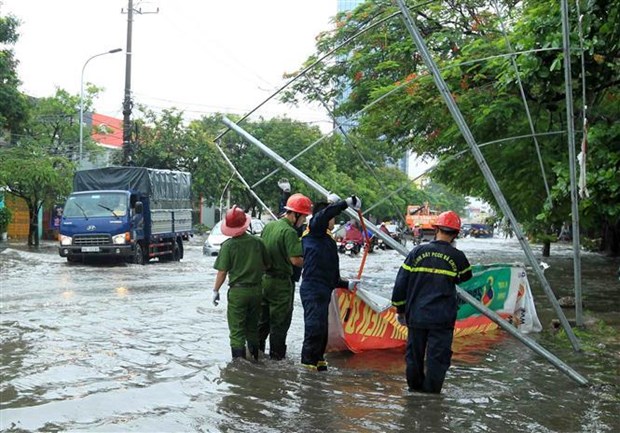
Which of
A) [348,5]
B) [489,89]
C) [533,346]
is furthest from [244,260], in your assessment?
[348,5]

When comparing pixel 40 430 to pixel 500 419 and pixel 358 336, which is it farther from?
pixel 358 336

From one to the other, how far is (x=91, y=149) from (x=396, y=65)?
28.3m

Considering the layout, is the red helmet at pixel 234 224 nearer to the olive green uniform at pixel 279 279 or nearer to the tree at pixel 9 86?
the olive green uniform at pixel 279 279

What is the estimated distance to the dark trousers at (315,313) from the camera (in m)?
7.25

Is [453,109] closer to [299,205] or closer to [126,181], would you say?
[299,205]

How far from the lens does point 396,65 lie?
643 inches

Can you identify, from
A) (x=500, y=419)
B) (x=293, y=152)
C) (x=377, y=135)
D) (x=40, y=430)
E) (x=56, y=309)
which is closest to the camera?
(x=40, y=430)

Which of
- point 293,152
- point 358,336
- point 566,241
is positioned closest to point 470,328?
point 358,336

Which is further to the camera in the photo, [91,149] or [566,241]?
[566,241]

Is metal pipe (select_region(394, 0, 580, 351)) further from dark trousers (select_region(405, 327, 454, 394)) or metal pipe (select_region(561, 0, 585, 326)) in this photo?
dark trousers (select_region(405, 327, 454, 394))

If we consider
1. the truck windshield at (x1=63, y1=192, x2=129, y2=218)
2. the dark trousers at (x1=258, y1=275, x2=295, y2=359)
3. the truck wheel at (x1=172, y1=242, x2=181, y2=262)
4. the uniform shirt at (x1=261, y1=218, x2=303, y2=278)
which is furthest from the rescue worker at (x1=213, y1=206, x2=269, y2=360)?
the truck wheel at (x1=172, y1=242, x2=181, y2=262)

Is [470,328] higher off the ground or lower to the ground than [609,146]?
lower

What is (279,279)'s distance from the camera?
25.4 feet

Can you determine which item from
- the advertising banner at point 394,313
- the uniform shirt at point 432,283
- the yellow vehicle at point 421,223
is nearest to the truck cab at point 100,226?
the advertising banner at point 394,313
